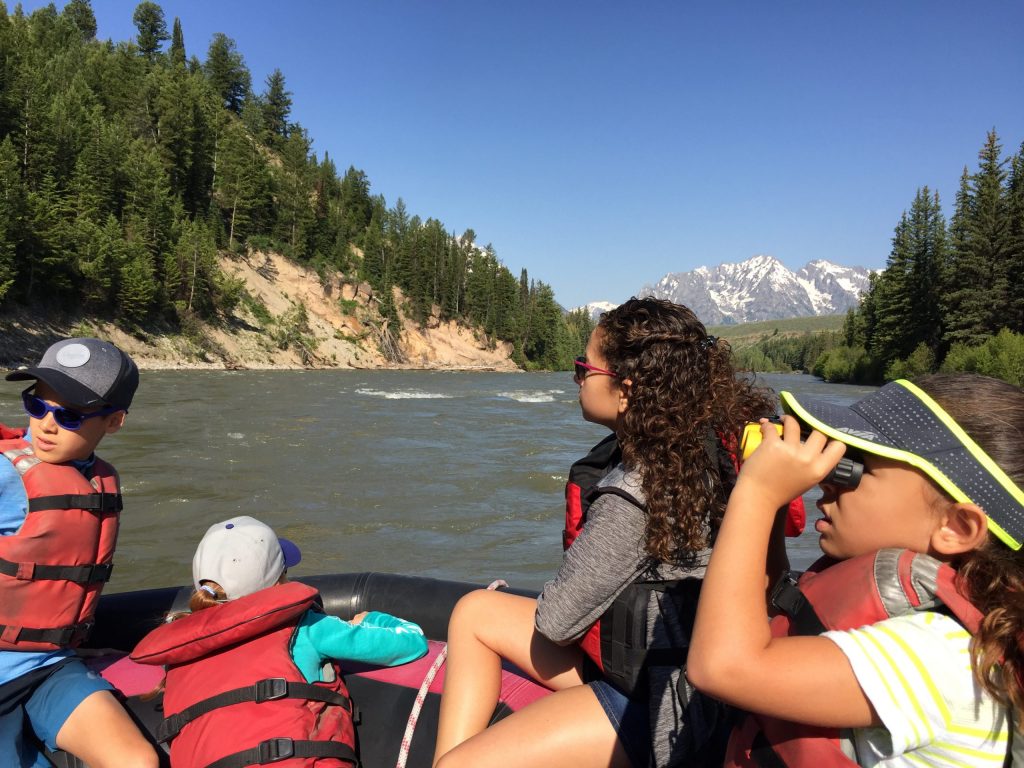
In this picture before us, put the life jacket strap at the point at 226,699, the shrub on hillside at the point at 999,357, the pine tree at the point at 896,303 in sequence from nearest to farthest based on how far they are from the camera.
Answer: the life jacket strap at the point at 226,699 < the shrub on hillside at the point at 999,357 < the pine tree at the point at 896,303

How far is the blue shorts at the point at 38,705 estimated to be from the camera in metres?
1.97

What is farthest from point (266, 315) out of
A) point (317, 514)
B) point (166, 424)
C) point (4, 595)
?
point (4, 595)

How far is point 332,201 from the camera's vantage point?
6412 cm

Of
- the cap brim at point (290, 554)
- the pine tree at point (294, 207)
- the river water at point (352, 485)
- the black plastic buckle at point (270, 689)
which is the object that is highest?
the pine tree at point (294, 207)

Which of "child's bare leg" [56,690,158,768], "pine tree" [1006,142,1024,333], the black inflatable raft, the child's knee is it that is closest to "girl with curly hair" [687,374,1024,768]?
the child's knee

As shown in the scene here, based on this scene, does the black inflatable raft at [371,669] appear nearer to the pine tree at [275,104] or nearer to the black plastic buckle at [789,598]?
the black plastic buckle at [789,598]

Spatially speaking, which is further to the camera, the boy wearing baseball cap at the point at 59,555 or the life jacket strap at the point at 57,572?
the life jacket strap at the point at 57,572

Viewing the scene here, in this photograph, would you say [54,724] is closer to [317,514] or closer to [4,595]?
[4,595]

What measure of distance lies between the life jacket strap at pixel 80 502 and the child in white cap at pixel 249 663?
1.77 ft

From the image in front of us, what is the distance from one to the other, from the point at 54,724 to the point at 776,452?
2.10 meters

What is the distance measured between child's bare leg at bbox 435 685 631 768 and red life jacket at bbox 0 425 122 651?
136 centimetres

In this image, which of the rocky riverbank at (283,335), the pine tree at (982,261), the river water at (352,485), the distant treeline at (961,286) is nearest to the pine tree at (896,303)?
the distant treeline at (961,286)

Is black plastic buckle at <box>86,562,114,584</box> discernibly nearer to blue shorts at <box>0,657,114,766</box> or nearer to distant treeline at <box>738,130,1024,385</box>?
blue shorts at <box>0,657,114,766</box>

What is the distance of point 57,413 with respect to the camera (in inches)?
86.1
